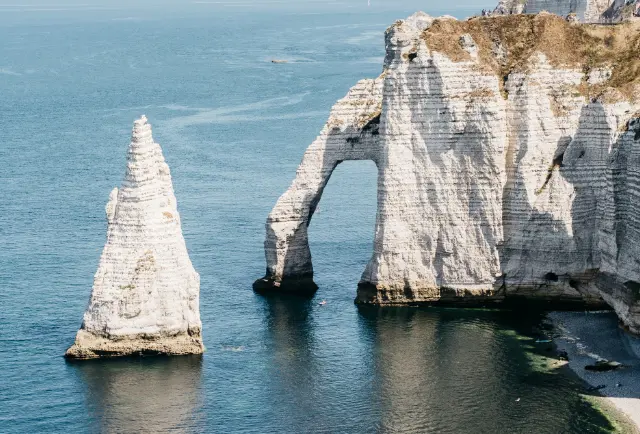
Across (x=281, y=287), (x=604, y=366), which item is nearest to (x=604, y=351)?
(x=604, y=366)

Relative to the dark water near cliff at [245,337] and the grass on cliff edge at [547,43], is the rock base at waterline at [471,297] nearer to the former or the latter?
the dark water near cliff at [245,337]

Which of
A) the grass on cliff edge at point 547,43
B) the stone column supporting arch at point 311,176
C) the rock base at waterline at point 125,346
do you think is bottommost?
the rock base at waterline at point 125,346

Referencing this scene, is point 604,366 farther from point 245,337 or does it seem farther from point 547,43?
point 547,43

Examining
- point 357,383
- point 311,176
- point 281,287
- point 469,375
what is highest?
point 311,176

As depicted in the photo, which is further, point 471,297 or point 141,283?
point 471,297

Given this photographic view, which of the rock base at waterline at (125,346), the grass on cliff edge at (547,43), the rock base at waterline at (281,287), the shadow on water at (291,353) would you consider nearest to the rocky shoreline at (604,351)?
the grass on cliff edge at (547,43)
